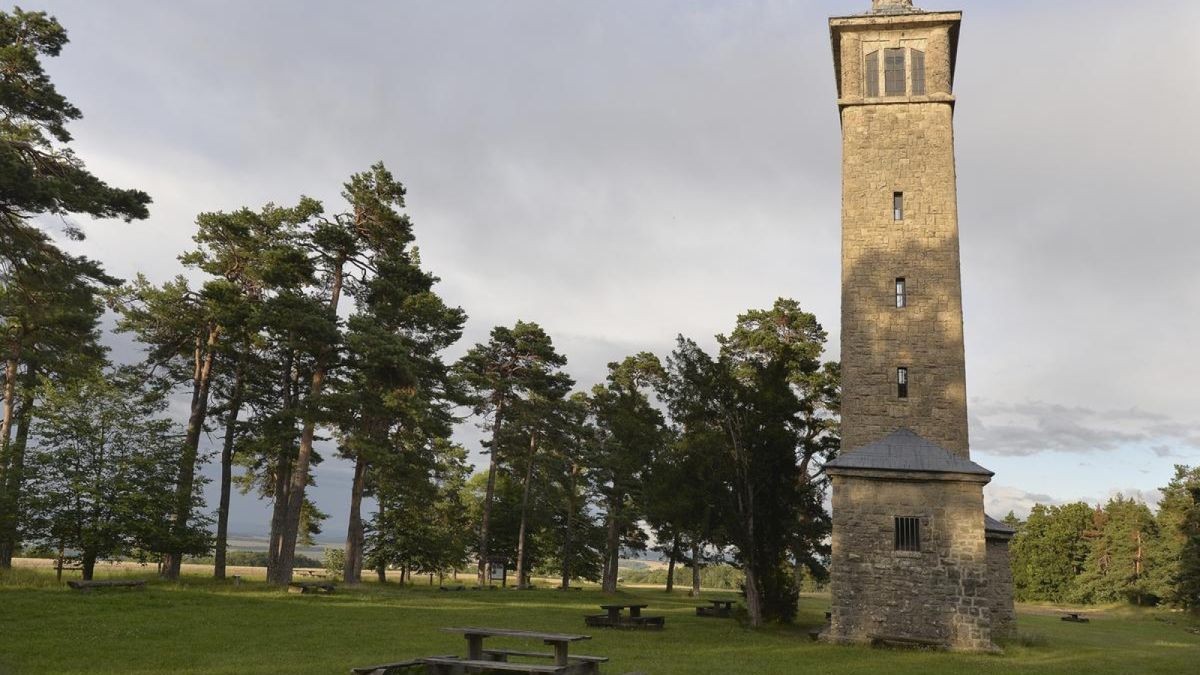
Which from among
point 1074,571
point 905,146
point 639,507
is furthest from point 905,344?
point 1074,571

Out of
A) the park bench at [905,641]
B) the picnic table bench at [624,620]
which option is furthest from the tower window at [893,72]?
the picnic table bench at [624,620]

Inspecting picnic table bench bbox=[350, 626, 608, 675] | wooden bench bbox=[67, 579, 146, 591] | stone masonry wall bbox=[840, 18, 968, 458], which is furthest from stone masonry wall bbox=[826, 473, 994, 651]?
wooden bench bbox=[67, 579, 146, 591]

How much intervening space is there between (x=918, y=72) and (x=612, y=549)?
2611 cm

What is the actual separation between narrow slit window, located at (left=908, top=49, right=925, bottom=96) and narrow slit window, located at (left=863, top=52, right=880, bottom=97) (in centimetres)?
99

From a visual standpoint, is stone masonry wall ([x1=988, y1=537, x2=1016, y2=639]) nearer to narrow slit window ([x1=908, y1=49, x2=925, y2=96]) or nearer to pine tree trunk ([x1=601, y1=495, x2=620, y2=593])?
narrow slit window ([x1=908, y1=49, x2=925, y2=96])

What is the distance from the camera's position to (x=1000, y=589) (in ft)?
69.2

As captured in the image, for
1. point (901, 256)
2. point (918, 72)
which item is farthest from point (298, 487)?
point (918, 72)

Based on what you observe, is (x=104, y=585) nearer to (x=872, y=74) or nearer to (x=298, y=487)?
(x=298, y=487)

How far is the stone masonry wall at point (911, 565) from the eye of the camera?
18.2 meters

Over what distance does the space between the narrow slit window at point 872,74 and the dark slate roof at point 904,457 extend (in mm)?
10330

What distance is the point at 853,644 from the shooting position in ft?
60.5

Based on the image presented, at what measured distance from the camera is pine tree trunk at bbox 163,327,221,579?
23344 mm

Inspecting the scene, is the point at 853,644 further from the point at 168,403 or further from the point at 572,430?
the point at 168,403

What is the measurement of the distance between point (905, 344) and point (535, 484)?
2424cm
